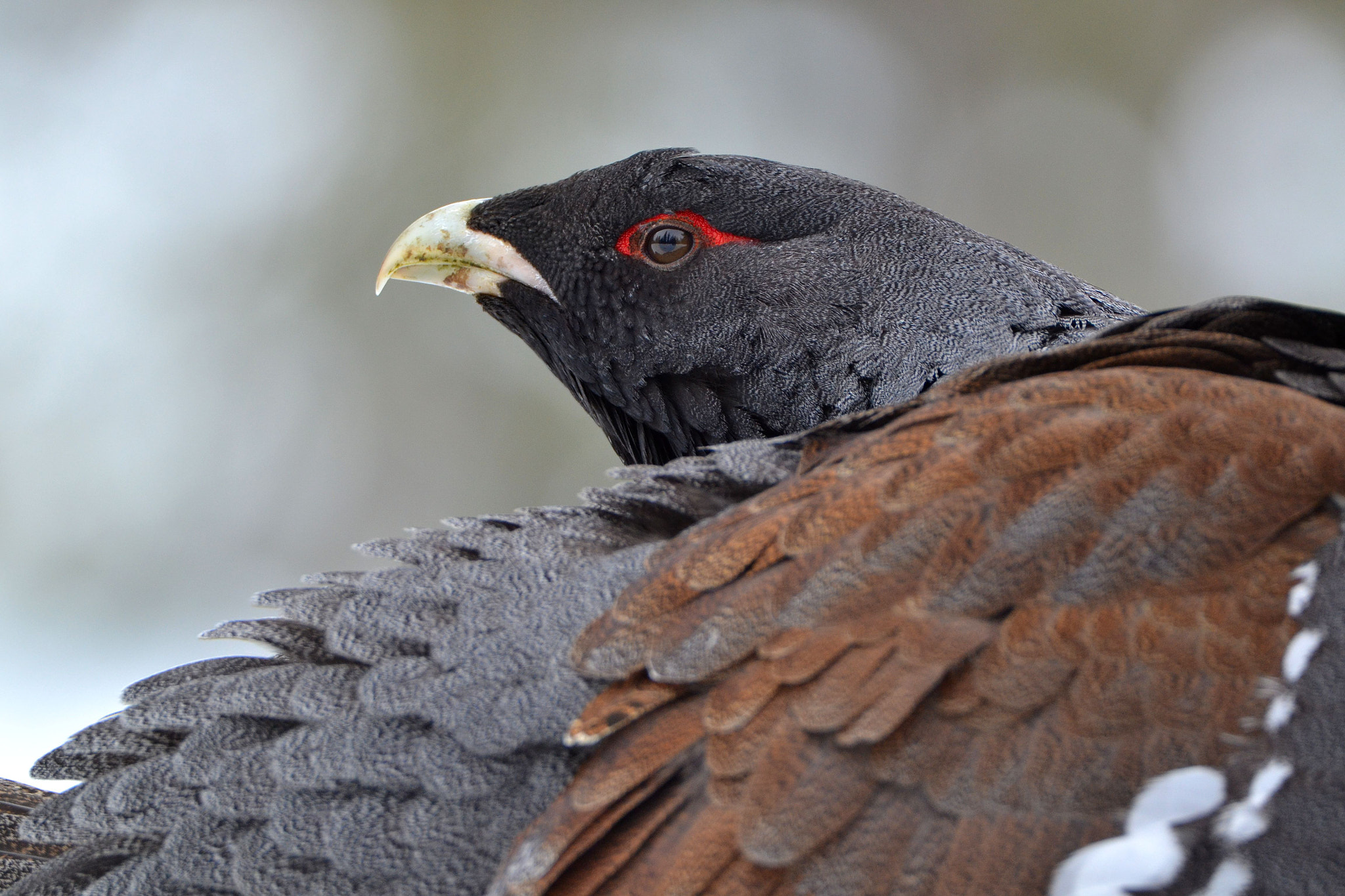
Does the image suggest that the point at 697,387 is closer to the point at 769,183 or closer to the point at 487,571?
the point at 769,183

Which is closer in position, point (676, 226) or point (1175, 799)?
point (1175, 799)

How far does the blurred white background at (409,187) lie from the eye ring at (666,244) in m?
2.10

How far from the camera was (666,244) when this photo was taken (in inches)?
81.3

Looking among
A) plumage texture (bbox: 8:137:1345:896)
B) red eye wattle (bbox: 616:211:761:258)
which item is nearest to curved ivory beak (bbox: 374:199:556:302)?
red eye wattle (bbox: 616:211:761:258)

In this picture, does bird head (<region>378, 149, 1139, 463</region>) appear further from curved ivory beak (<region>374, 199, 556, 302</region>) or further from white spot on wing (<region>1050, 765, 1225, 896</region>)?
white spot on wing (<region>1050, 765, 1225, 896</region>)

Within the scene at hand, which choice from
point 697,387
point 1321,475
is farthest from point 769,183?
point 1321,475

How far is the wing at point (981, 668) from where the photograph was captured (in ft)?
3.10

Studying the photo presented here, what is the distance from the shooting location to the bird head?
194 cm

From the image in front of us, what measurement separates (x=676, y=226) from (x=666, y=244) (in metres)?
0.04

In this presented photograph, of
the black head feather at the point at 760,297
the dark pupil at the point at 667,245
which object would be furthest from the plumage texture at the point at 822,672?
the dark pupil at the point at 667,245

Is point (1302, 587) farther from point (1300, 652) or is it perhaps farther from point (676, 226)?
point (676, 226)

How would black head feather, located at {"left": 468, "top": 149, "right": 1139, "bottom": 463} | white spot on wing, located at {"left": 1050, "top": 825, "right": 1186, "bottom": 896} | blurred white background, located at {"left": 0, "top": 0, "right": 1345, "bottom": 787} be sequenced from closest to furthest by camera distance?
white spot on wing, located at {"left": 1050, "top": 825, "right": 1186, "bottom": 896} < black head feather, located at {"left": 468, "top": 149, "right": 1139, "bottom": 463} < blurred white background, located at {"left": 0, "top": 0, "right": 1345, "bottom": 787}

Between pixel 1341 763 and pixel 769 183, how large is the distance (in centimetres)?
141

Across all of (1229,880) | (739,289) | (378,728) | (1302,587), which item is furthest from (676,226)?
(1229,880)
